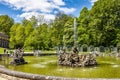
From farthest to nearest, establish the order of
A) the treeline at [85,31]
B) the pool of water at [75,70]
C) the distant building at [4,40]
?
the distant building at [4,40] → the treeline at [85,31] → the pool of water at [75,70]

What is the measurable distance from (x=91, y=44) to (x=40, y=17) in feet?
97.1

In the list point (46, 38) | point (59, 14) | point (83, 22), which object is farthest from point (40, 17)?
point (83, 22)

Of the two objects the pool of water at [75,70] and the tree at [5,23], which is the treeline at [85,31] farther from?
the pool of water at [75,70]

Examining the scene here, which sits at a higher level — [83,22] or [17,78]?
[83,22]

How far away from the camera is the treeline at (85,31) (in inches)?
2272

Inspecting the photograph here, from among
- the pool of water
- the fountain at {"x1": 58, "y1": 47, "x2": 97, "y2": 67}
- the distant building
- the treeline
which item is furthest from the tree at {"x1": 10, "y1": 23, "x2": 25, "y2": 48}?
the pool of water

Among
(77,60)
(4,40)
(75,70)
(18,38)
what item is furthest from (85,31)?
(4,40)

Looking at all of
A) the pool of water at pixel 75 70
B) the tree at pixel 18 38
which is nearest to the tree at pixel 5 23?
the tree at pixel 18 38

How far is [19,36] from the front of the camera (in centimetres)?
7919

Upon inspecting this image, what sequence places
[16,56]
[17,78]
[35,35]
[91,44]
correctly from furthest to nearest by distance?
[35,35], [91,44], [16,56], [17,78]

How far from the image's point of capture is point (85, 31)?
6162 cm

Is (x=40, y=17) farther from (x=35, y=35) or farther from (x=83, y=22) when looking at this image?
(x=83, y=22)

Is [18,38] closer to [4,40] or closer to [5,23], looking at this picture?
[4,40]

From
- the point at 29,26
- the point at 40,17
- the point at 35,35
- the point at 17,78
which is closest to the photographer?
the point at 17,78
